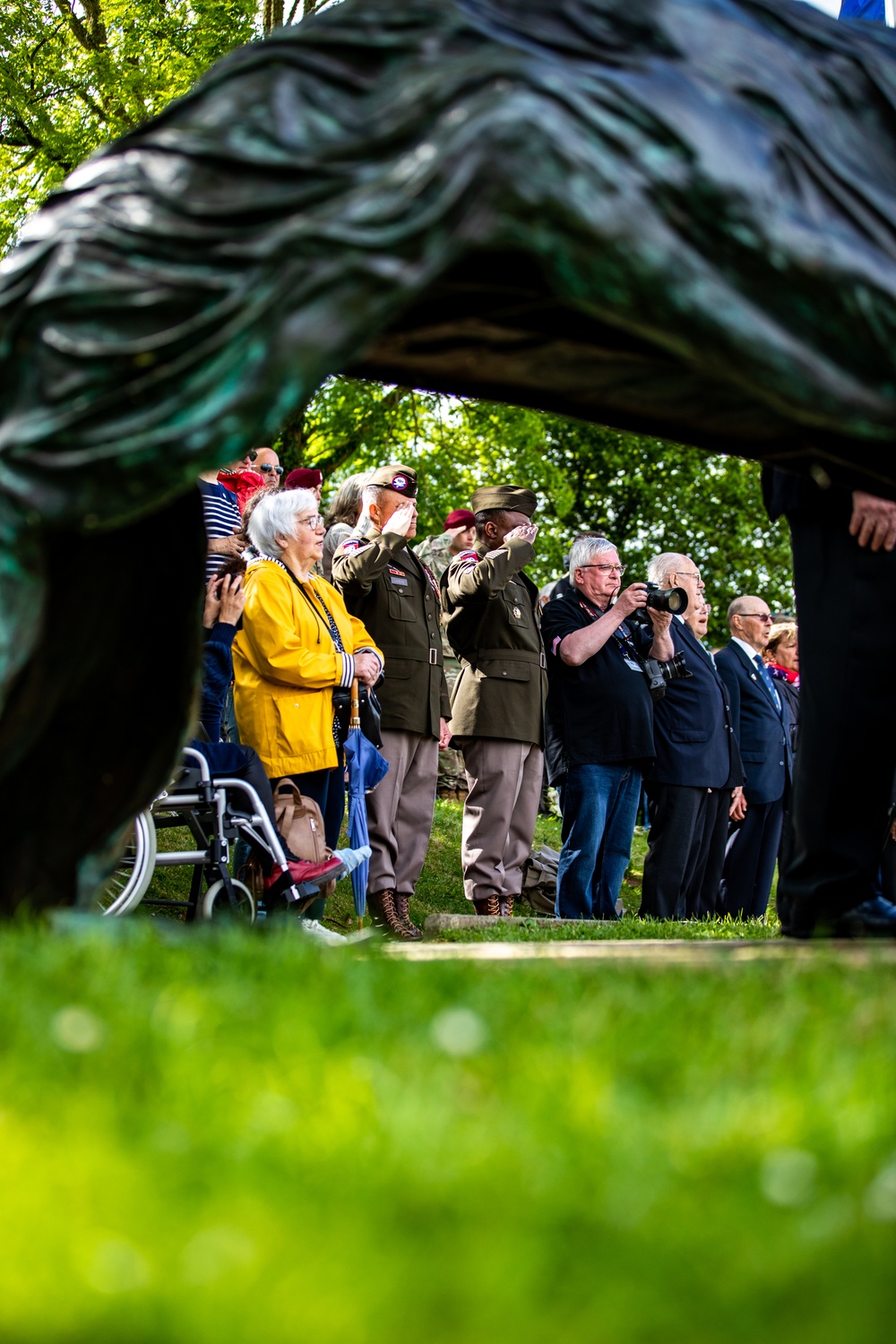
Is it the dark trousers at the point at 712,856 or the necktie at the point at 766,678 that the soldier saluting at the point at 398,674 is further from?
the necktie at the point at 766,678

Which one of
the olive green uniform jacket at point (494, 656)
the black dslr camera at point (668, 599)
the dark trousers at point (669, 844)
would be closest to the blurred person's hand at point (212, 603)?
the olive green uniform jacket at point (494, 656)

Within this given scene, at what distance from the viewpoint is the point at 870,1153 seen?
1.93m

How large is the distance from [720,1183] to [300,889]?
488cm

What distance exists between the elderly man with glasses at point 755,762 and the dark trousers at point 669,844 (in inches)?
37.0

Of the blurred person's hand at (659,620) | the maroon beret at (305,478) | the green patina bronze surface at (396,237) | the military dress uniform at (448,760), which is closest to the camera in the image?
the green patina bronze surface at (396,237)

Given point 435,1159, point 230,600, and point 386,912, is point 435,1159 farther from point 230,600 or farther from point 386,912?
point 386,912

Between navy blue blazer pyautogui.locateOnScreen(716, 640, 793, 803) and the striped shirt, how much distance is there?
428cm

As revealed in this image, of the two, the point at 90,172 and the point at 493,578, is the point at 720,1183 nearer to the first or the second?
the point at 90,172

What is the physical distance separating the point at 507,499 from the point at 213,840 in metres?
3.25

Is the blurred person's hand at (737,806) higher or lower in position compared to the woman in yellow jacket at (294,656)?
lower

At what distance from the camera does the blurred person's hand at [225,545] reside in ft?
23.1

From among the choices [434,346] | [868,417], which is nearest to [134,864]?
[434,346]

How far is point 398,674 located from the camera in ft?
27.0

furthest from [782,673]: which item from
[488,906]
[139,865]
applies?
[139,865]
